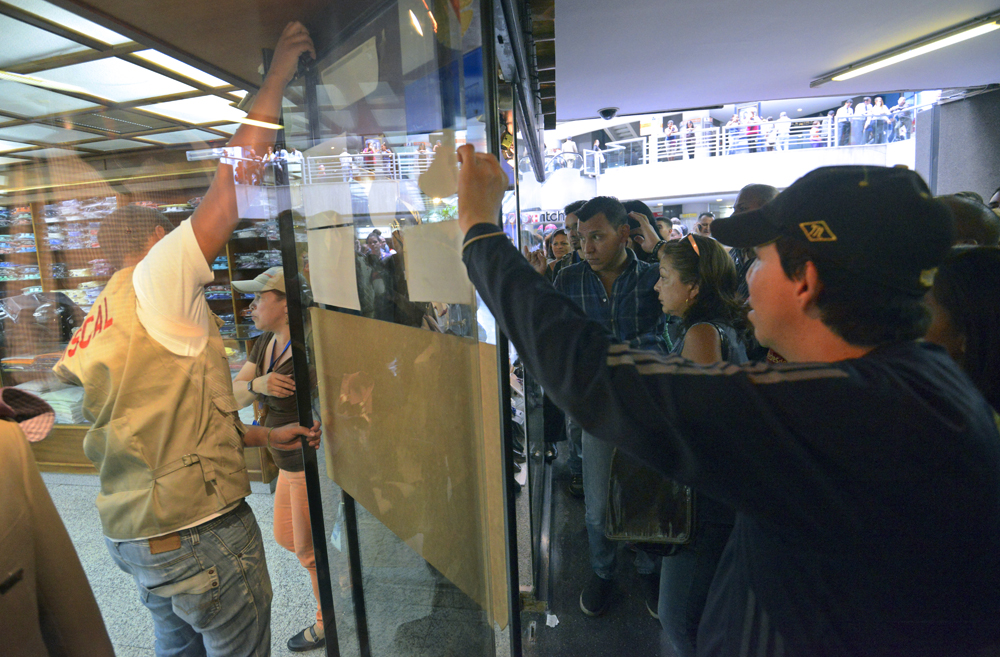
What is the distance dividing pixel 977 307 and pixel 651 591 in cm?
186

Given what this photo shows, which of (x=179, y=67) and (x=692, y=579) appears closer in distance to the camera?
(x=179, y=67)

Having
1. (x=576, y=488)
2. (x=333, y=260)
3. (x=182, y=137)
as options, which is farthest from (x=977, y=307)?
(x=576, y=488)

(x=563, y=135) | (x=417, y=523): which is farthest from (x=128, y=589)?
(x=563, y=135)

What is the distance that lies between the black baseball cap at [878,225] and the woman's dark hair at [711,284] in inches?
41.4

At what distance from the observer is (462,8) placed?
1.13m

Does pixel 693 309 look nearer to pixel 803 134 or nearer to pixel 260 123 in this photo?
pixel 803 134

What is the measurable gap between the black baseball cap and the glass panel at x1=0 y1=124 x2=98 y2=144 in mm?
1237

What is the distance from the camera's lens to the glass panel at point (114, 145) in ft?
2.90

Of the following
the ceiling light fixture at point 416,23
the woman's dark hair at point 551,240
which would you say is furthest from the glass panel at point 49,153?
the woman's dark hair at point 551,240

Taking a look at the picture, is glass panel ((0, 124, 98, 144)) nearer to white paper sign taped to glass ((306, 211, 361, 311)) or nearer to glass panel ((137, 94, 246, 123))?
glass panel ((137, 94, 246, 123))

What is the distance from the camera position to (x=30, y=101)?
80cm

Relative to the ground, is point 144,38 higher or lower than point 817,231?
higher

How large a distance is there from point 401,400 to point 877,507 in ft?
3.23

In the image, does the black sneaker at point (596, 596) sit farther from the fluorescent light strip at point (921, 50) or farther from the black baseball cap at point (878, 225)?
the fluorescent light strip at point (921, 50)
